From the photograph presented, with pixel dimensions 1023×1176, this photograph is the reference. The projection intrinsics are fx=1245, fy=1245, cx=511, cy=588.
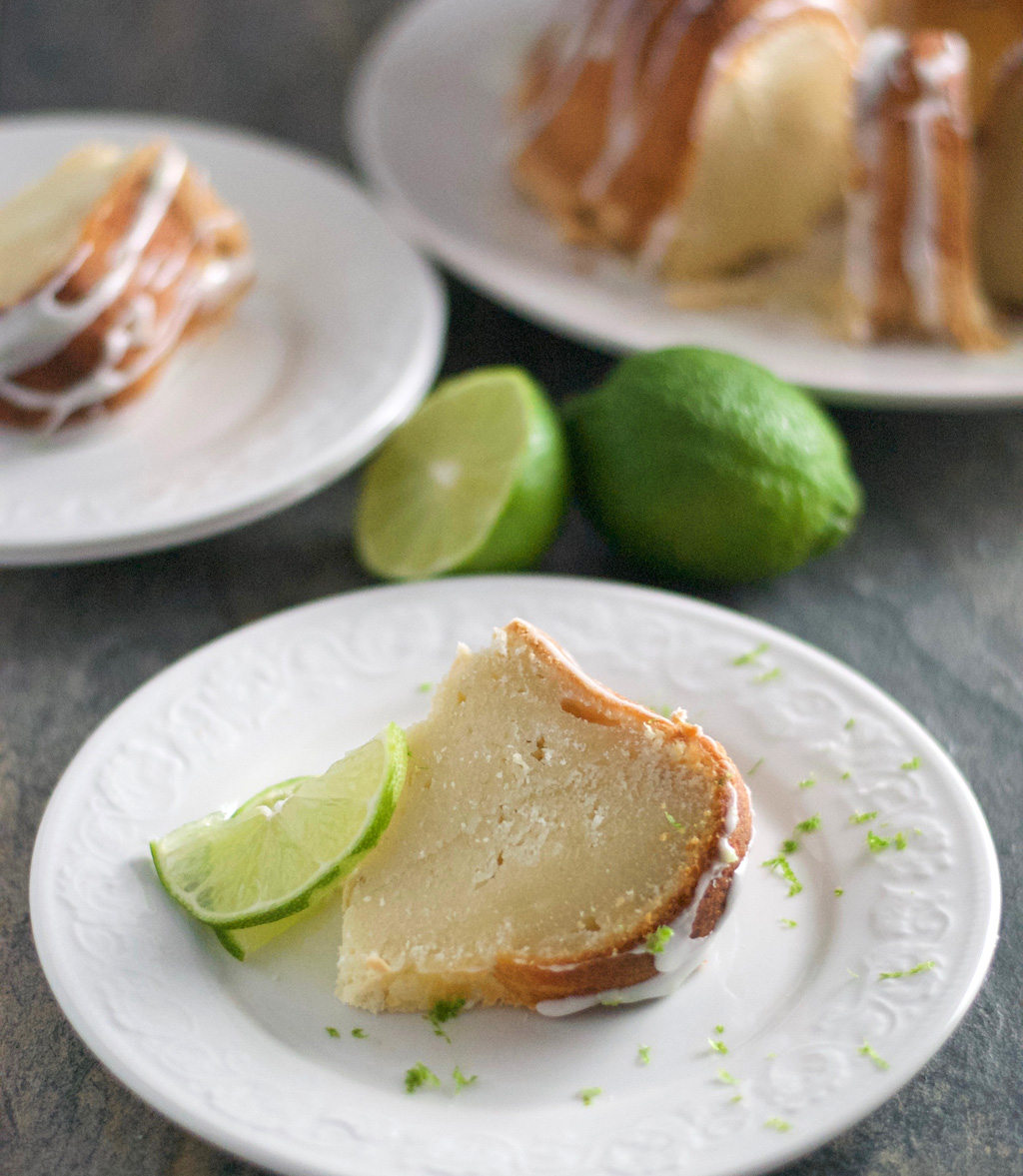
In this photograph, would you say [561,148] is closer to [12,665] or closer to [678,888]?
[12,665]

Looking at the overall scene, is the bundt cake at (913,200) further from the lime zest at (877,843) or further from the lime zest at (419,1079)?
the lime zest at (419,1079)

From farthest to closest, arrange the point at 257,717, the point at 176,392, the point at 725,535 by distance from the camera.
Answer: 1. the point at 176,392
2. the point at 725,535
3. the point at 257,717

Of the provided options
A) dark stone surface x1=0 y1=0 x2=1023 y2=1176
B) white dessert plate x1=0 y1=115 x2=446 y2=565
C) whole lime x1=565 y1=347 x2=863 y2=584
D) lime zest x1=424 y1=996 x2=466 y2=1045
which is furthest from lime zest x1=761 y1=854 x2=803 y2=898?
white dessert plate x1=0 y1=115 x2=446 y2=565

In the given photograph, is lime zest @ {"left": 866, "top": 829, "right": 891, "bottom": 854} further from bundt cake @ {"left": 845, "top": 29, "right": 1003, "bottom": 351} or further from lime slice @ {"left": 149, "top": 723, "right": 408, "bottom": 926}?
bundt cake @ {"left": 845, "top": 29, "right": 1003, "bottom": 351}

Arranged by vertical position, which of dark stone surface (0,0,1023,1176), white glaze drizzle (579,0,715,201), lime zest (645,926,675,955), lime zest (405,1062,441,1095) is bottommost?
dark stone surface (0,0,1023,1176)

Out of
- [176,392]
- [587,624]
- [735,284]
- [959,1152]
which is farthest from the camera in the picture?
[735,284]

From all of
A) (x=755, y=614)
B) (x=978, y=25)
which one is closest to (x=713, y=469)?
(x=755, y=614)

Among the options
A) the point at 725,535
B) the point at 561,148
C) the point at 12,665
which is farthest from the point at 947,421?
the point at 12,665
